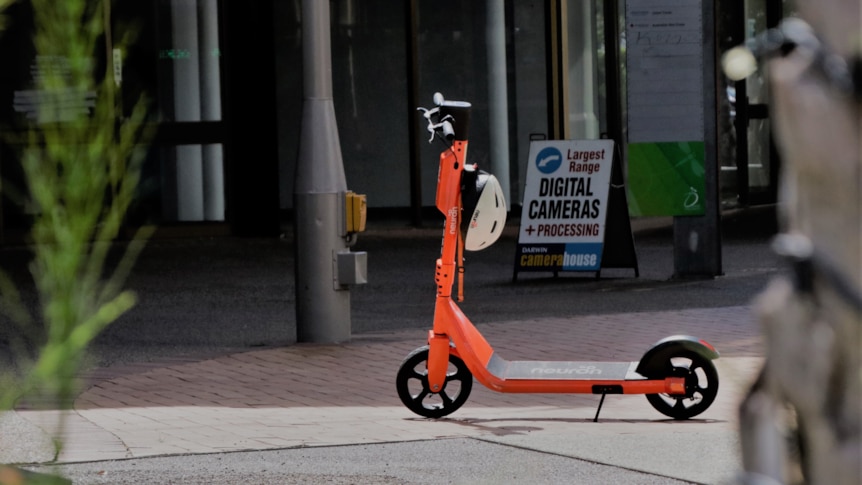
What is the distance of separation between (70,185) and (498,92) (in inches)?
677

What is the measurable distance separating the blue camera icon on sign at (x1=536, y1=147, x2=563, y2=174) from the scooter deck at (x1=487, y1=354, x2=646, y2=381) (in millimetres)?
6699

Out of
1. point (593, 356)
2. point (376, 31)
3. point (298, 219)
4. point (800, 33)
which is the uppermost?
point (376, 31)

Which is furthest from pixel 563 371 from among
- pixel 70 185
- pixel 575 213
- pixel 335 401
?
pixel 575 213

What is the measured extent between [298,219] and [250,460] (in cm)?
378

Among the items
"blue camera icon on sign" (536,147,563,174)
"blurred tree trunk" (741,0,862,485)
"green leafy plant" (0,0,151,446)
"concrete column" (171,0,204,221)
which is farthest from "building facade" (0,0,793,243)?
"blurred tree trunk" (741,0,862,485)

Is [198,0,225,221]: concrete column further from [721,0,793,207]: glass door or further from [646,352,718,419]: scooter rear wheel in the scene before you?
[646,352,718,419]: scooter rear wheel

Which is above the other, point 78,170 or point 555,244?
point 78,170

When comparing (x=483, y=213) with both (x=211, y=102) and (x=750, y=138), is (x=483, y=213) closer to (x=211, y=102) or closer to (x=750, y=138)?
(x=211, y=102)

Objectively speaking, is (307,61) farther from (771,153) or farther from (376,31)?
(771,153)

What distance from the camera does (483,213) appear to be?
6.49 metres

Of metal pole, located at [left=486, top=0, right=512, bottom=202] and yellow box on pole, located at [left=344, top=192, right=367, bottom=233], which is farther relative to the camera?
metal pole, located at [left=486, top=0, right=512, bottom=202]

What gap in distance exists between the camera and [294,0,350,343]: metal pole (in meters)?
9.35

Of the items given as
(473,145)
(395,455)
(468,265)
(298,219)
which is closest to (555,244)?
(468,265)

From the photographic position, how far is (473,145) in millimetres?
18500
